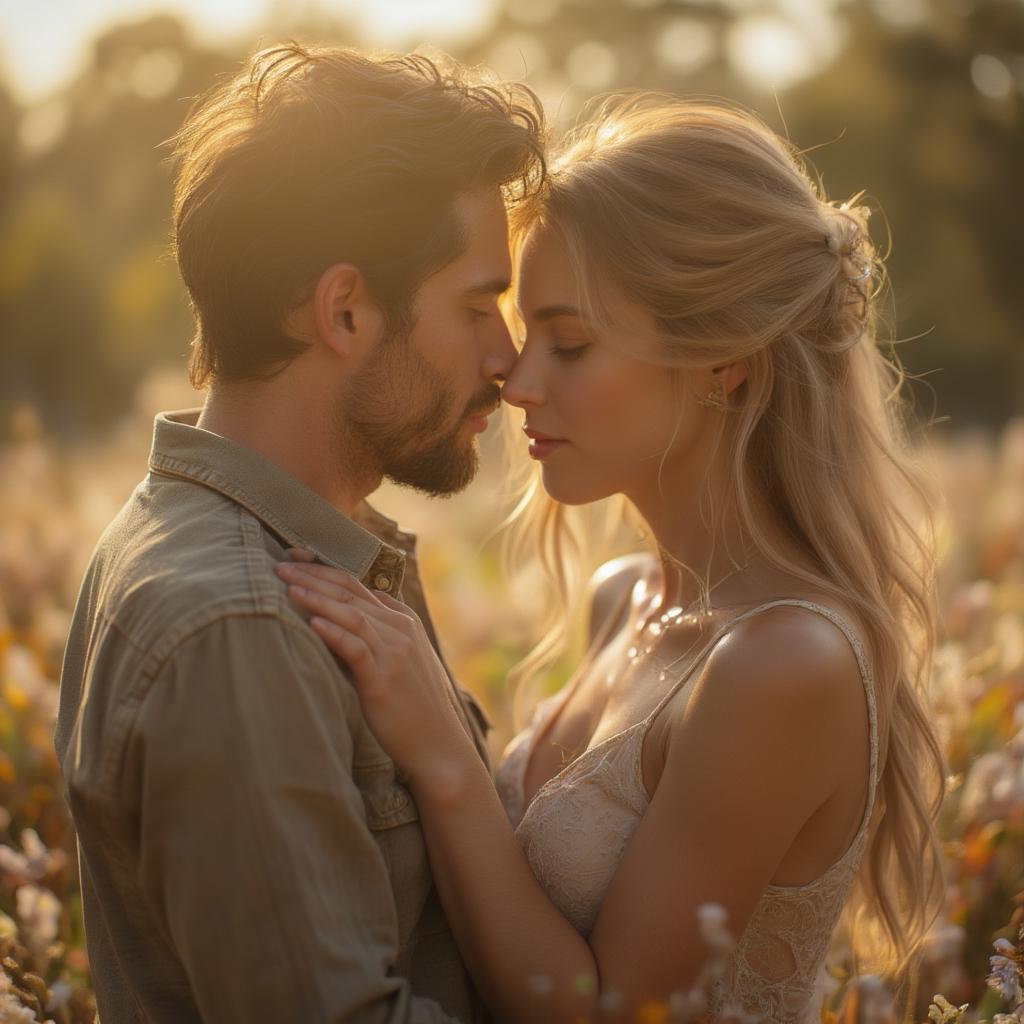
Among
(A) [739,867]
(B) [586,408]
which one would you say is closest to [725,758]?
(A) [739,867]

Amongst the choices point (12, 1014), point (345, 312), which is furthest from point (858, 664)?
point (12, 1014)

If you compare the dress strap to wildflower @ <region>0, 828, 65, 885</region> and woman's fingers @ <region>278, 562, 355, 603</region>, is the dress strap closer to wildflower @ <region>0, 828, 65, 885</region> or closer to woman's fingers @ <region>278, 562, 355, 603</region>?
woman's fingers @ <region>278, 562, 355, 603</region>

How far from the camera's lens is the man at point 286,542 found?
7.50 ft

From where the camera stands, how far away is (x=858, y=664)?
9.94ft

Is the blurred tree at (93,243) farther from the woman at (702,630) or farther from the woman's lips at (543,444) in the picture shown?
the woman at (702,630)

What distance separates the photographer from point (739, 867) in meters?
2.86

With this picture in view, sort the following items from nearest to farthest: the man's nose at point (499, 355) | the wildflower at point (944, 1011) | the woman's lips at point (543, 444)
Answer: the wildflower at point (944, 1011)
the man's nose at point (499, 355)
the woman's lips at point (543, 444)

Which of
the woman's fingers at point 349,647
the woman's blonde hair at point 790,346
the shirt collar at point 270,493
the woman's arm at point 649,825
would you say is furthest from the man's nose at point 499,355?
the woman's fingers at point 349,647

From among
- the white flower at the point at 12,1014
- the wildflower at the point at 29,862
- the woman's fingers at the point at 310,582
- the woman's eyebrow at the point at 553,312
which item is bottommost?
the wildflower at the point at 29,862

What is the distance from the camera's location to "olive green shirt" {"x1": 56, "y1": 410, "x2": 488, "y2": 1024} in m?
2.27

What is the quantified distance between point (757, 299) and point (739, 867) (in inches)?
60.2

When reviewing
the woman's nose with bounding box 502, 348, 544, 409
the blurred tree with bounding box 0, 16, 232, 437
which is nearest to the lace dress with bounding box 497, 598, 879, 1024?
the woman's nose with bounding box 502, 348, 544, 409

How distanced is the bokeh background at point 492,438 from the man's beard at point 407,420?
1023 mm

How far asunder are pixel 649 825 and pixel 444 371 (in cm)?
127
